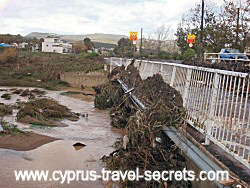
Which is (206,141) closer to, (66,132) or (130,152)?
(130,152)

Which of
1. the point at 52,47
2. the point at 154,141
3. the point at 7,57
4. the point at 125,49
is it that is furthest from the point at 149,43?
the point at 154,141

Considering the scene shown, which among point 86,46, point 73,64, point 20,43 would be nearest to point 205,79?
point 73,64

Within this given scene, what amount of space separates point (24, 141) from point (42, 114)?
10.7 feet

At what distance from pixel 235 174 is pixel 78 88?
2403cm

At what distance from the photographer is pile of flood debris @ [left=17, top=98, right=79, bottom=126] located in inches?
432

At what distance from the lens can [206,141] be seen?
4.36 metres

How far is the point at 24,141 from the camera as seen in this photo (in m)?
8.34

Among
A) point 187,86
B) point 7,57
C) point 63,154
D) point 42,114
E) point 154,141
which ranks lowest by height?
point 63,154

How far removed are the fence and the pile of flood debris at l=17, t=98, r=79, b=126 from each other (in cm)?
672

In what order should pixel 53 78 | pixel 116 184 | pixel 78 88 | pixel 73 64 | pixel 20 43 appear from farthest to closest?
pixel 20 43 < pixel 73 64 < pixel 53 78 < pixel 78 88 < pixel 116 184

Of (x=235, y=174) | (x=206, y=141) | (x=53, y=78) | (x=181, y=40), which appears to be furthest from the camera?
(x=181, y=40)

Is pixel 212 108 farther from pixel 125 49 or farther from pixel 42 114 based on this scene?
pixel 125 49

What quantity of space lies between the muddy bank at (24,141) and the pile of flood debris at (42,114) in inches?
Result: 72.7

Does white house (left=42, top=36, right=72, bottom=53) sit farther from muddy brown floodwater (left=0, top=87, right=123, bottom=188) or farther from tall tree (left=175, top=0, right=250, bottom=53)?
muddy brown floodwater (left=0, top=87, right=123, bottom=188)
